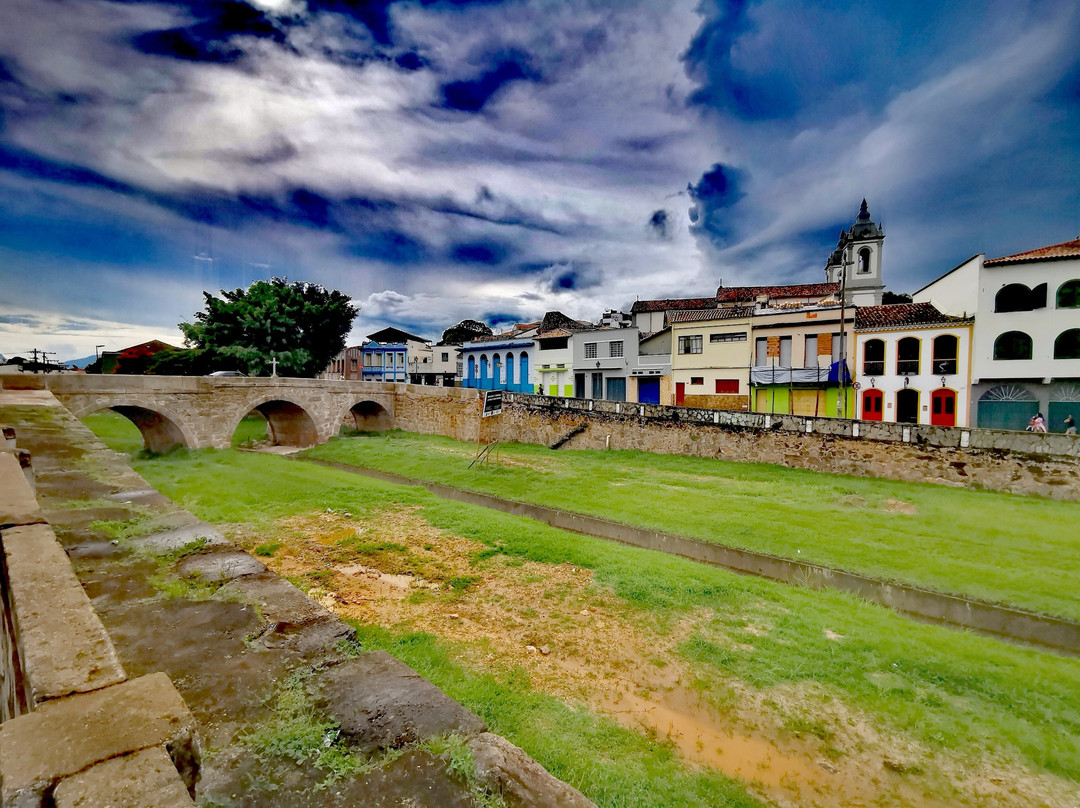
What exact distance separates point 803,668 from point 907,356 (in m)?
21.3

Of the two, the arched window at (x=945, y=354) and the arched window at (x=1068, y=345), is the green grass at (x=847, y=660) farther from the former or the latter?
the arched window at (x=1068, y=345)

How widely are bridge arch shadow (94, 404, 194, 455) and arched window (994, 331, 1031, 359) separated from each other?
3284 centimetres

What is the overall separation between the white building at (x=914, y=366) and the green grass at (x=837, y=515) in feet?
32.4

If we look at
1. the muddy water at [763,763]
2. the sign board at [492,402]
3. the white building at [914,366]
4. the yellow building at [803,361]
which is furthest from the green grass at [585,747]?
the white building at [914,366]

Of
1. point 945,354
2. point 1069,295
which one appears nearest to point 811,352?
point 945,354

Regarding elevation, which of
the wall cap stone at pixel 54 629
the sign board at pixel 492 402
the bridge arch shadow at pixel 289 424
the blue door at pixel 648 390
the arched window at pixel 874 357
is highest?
the arched window at pixel 874 357

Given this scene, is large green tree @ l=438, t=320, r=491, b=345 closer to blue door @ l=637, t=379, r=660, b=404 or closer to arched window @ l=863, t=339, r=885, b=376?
blue door @ l=637, t=379, r=660, b=404

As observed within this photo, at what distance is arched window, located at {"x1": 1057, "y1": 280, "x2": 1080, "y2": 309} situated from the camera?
1894 centimetres

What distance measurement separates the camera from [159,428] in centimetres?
1891

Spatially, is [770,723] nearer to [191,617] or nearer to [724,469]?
[191,617]

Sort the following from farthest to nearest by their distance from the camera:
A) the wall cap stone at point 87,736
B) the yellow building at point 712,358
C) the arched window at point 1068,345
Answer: the yellow building at point 712,358 → the arched window at point 1068,345 → the wall cap stone at point 87,736

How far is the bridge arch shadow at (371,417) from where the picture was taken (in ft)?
89.6

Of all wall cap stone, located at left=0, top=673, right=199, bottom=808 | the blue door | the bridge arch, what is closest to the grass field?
wall cap stone, located at left=0, top=673, right=199, bottom=808

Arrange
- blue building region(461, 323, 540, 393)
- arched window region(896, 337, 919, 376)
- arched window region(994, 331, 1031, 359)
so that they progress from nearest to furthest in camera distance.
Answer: arched window region(994, 331, 1031, 359), arched window region(896, 337, 919, 376), blue building region(461, 323, 540, 393)
